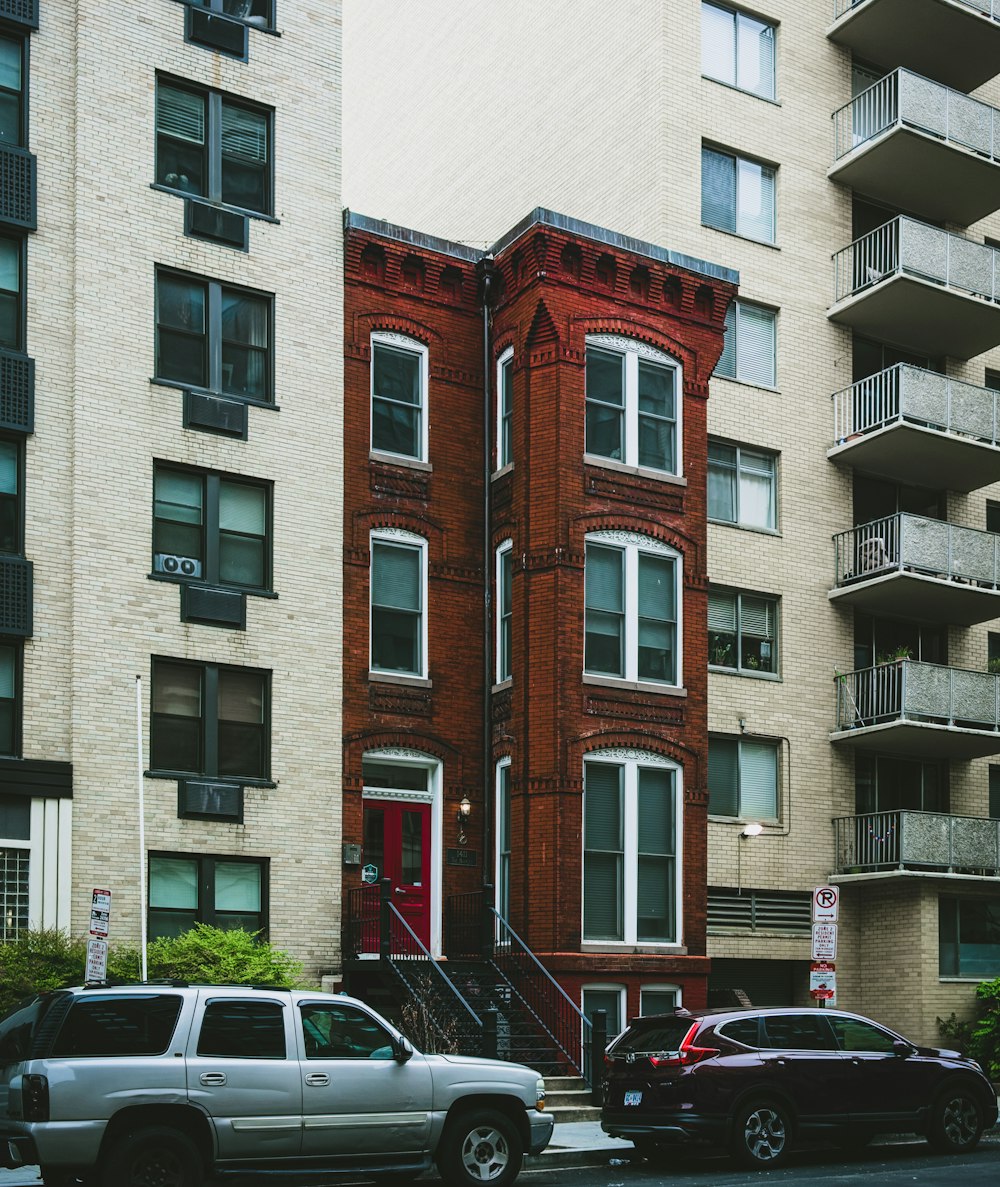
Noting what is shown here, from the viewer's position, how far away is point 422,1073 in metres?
15.2

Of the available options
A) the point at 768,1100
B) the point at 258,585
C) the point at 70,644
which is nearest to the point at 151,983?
the point at 768,1100

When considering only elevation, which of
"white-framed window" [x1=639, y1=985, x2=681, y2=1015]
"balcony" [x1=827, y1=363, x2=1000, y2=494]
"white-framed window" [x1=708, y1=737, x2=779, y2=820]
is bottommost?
"white-framed window" [x1=639, y1=985, x2=681, y2=1015]

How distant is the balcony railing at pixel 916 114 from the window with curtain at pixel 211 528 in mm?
14624

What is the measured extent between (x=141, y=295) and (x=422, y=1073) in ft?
44.5

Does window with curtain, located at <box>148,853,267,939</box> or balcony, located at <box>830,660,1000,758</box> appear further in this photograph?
balcony, located at <box>830,660,1000,758</box>

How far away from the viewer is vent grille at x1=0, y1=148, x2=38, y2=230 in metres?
23.7

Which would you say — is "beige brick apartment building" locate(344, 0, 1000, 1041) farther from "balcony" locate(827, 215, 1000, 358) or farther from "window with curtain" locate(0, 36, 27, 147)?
"window with curtain" locate(0, 36, 27, 147)

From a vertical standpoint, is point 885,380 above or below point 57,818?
above

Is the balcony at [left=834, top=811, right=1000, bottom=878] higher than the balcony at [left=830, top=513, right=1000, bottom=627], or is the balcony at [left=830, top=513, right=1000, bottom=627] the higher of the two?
the balcony at [left=830, top=513, right=1000, bottom=627]

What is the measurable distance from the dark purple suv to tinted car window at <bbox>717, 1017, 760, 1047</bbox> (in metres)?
0.01

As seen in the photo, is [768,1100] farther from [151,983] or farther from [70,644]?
[70,644]

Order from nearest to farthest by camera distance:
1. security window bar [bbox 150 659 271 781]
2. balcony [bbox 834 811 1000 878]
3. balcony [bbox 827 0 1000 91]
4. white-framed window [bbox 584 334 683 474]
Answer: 1. security window bar [bbox 150 659 271 781]
2. white-framed window [bbox 584 334 683 474]
3. balcony [bbox 834 811 1000 878]
4. balcony [bbox 827 0 1000 91]

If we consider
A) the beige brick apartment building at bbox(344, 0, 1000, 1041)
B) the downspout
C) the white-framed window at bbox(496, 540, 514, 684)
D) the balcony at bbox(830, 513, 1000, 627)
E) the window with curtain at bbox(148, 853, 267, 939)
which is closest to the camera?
the window with curtain at bbox(148, 853, 267, 939)

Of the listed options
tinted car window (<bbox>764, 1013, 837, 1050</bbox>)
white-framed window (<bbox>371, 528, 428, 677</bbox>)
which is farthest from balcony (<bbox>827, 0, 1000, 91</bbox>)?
tinted car window (<bbox>764, 1013, 837, 1050</bbox>)
